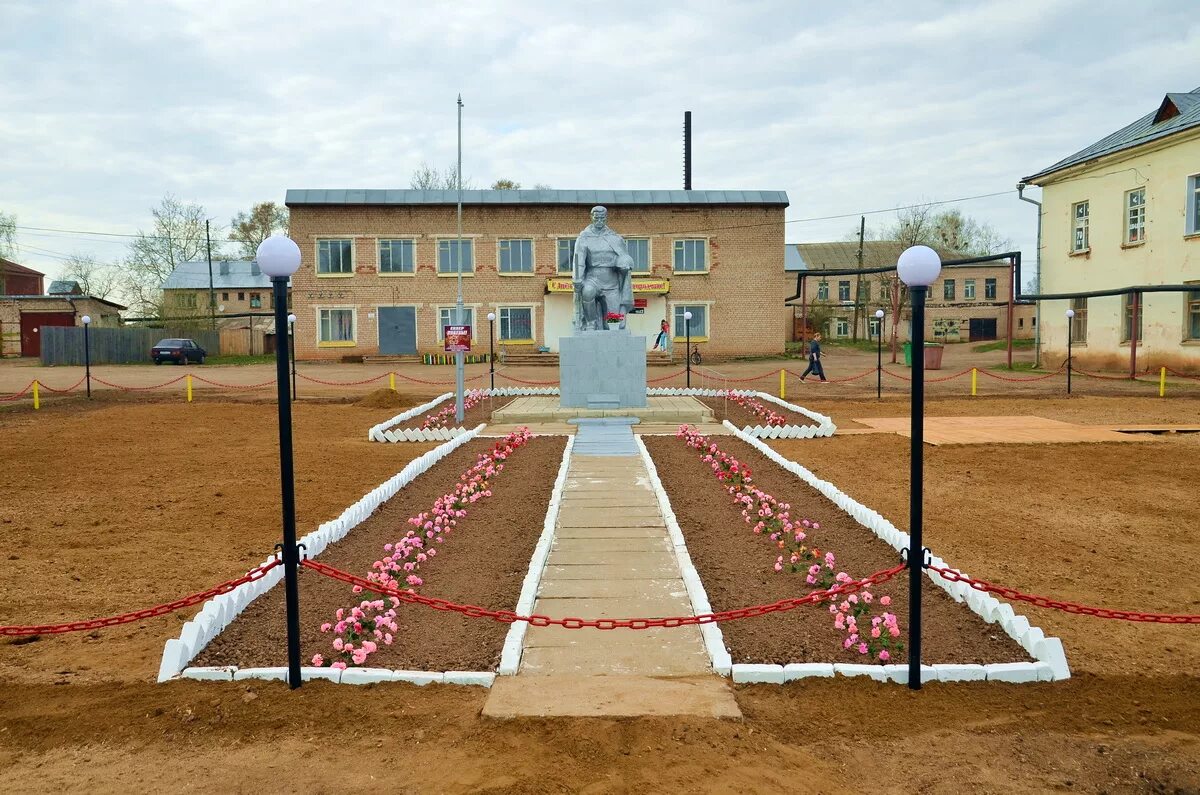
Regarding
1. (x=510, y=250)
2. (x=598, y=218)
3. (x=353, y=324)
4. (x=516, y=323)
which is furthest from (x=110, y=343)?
(x=598, y=218)

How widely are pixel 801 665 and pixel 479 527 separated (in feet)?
12.6

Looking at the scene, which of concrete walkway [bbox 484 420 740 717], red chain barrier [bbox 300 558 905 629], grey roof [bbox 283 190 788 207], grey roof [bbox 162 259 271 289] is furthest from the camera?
grey roof [bbox 162 259 271 289]

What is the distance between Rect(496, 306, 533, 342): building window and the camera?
37.3m

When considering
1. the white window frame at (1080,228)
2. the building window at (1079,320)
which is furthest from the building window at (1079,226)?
the building window at (1079,320)

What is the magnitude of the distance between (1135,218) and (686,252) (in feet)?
55.3

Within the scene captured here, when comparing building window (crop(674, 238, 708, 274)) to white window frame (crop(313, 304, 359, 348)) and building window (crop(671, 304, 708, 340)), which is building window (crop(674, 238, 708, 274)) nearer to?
building window (crop(671, 304, 708, 340))

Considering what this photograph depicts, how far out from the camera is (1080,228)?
94.3ft

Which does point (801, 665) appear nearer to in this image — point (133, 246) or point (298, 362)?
point (298, 362)

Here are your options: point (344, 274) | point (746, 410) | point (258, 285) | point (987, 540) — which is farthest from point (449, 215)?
point (987, 540)

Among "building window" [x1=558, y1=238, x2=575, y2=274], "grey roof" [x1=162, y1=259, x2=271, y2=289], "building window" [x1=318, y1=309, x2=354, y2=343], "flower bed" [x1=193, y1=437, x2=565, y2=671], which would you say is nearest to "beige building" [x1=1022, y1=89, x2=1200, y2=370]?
"building window" [x1=558, y1=238, x2=575, y2=274]

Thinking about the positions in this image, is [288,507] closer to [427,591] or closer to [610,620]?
[427,591]

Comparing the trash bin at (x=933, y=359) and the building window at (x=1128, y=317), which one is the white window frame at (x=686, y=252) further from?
the building window at (x=1128, y=317)

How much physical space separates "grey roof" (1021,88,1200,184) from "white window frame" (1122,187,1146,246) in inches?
55.8

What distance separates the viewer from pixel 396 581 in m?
5.88
